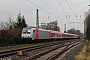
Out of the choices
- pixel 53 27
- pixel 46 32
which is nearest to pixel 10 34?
pixel 46 32

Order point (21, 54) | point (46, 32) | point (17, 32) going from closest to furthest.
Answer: point (21, 54)
point (17, 32)
point (46, 32)

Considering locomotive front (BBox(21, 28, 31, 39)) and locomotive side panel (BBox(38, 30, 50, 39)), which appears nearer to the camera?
locomotive front (BBox(21, 28, 31, 39))

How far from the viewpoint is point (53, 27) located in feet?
383

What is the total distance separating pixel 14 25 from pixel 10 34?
15.6 meters

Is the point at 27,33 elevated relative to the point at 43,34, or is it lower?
elevated

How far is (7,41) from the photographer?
41.8m

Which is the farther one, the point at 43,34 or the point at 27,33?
the point at 43,34

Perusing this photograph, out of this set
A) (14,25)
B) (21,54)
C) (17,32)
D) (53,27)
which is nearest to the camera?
(21,54)

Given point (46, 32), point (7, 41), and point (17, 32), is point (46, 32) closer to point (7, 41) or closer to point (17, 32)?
point (17, 32)

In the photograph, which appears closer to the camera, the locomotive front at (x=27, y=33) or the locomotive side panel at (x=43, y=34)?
the locomotive front at (x=27, y=33)

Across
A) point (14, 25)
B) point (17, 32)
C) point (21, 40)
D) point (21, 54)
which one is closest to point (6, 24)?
point (14, 25)

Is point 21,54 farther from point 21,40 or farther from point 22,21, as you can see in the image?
point 22,21

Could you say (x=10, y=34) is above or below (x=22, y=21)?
below

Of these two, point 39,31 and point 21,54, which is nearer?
point 21,54
